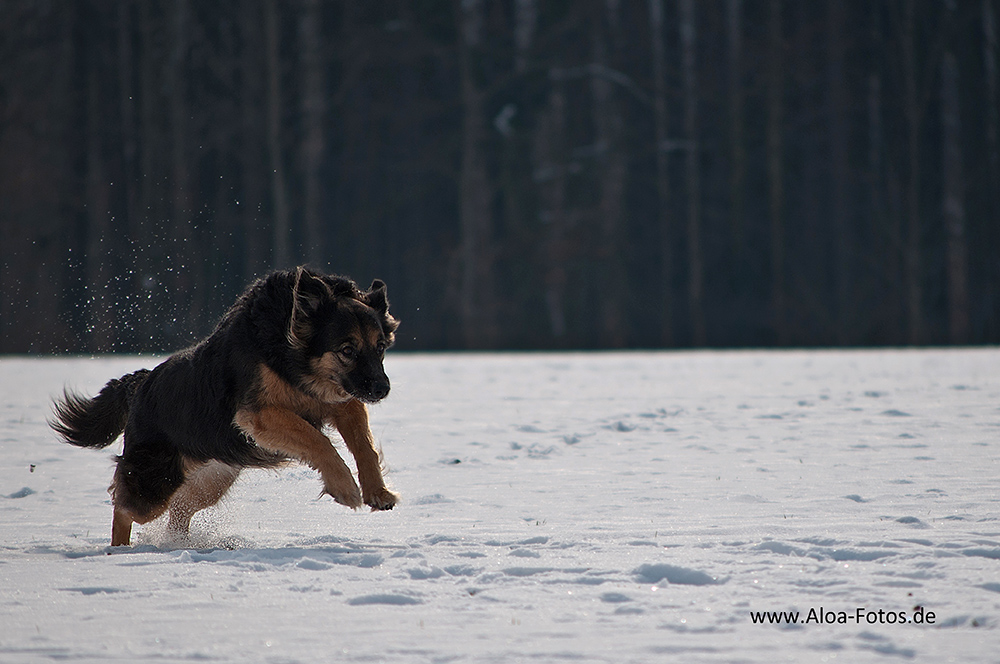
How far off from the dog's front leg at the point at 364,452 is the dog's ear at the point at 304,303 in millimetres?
440

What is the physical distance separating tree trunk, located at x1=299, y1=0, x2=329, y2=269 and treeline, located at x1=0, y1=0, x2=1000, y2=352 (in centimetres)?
6

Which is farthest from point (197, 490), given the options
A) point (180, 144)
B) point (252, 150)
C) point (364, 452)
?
point (180, 144)

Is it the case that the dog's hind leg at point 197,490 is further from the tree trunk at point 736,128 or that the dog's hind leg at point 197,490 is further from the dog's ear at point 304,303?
the tree trunk at point 736,128

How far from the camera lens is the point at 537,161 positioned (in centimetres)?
2436

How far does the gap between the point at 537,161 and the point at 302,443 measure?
20.2 meters

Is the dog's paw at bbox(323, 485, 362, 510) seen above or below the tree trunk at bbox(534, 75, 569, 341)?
below

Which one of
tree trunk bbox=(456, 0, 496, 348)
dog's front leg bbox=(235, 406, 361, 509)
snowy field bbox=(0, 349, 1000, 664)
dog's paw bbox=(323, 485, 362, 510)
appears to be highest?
tree trunk bbox=(456, 0, 496, 348)

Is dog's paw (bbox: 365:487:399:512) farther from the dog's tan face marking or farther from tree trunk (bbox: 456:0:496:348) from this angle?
tree trunk (bbox: 456:0:496:348)

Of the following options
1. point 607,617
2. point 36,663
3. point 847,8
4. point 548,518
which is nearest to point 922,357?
point 847,8

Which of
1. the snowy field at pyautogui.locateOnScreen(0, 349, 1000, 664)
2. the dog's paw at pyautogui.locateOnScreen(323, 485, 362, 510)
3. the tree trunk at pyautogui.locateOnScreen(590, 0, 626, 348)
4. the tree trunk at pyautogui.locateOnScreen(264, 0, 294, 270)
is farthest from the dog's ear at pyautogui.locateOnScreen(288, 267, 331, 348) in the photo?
the tree trunk at pyautogui.locateOnScreen(590, 0, 626, 348)

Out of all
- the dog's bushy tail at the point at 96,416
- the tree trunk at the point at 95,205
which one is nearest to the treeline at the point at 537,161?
the tree trunk at the point at 95,205

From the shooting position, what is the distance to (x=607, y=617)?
3.21 m

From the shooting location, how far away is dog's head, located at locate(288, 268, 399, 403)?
4.98 m

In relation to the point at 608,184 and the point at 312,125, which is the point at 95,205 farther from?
the point at 608,184
